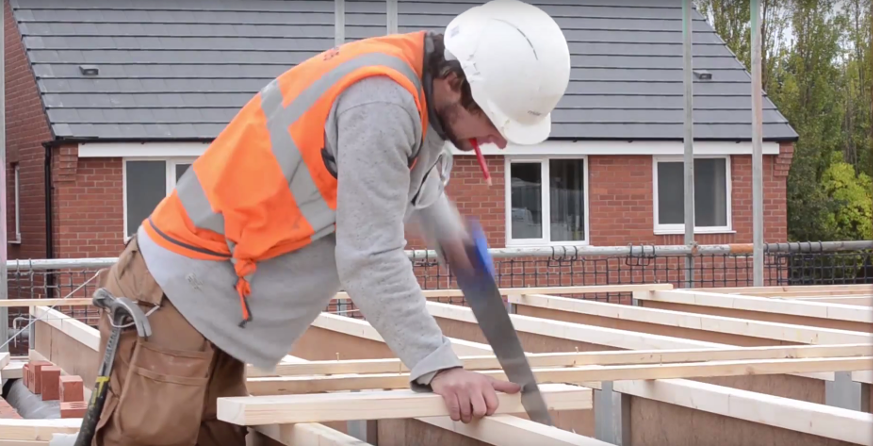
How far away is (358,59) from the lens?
248 cm

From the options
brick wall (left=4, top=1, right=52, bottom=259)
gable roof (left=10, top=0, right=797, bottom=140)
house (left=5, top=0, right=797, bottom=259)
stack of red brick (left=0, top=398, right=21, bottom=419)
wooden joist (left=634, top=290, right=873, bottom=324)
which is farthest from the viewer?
brick wall (left=4, top=1, right=52, bottom=259)

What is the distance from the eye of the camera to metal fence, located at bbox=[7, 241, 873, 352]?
938cm

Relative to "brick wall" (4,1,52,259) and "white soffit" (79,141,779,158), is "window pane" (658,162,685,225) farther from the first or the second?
"brick wall" (4,1,52,259)

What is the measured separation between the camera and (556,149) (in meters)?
14.0

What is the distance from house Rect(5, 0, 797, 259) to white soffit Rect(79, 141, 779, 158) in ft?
0.06

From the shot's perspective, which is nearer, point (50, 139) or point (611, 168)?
point (50, 139)

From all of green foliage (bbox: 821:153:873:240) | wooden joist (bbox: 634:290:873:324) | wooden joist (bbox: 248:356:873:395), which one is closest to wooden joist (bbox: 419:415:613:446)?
wooden joist (bbox: 248:356:873:395)

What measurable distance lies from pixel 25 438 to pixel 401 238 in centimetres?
120

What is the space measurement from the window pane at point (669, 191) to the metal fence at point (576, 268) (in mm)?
667

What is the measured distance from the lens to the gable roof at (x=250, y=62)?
13.5 metres

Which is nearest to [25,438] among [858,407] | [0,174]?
[858,407]

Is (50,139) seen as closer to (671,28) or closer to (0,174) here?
(0,174)

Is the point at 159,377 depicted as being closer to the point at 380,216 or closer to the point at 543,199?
the point at 380,216

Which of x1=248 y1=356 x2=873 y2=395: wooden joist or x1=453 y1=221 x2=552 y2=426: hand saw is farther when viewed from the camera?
x1=248 y1=356 x2=873 y2=395: wooden joist
